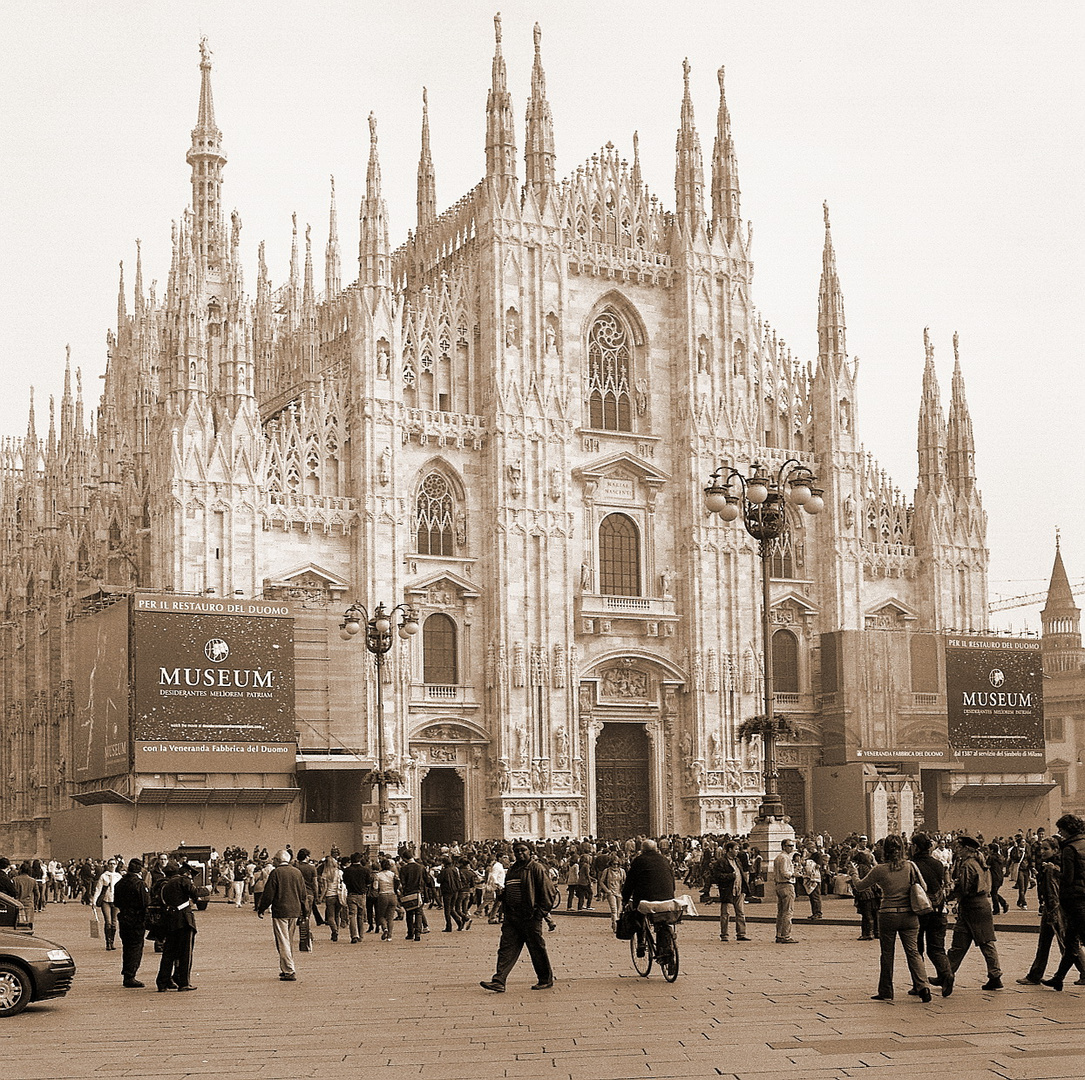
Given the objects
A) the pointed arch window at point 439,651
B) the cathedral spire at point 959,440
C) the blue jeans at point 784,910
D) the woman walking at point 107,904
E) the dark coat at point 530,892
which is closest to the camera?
the dark coat at point 530,892

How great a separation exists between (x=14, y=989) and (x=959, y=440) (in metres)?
49.2

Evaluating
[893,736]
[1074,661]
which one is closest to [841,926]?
[893,736]

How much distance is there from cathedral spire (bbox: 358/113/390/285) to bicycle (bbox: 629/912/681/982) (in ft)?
115

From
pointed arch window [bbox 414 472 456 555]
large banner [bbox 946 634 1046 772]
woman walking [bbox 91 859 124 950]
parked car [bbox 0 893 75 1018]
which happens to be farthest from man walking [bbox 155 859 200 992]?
large banner [bbox 946 634 1046 772]

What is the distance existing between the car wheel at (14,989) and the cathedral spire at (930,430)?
47963mm

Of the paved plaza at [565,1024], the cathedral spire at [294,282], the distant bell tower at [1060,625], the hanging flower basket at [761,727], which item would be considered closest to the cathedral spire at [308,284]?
the cathedral spire at [294,282]

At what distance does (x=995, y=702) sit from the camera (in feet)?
186

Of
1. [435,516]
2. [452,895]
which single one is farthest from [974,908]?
[435,516]

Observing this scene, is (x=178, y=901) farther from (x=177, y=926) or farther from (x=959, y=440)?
(x=959, y=440)

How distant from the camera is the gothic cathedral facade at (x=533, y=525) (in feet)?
160

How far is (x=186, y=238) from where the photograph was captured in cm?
5056

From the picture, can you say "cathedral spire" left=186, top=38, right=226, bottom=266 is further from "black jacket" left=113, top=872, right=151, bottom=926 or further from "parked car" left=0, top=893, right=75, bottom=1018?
"parked car" left=0, top=893, right=75, bottom=1018

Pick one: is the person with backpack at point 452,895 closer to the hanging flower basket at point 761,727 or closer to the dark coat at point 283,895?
the hanging flower basket at point 761,727

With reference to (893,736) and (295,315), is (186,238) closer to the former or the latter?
(295,315)
